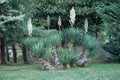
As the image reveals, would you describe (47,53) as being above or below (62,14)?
below

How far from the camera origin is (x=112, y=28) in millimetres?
16953

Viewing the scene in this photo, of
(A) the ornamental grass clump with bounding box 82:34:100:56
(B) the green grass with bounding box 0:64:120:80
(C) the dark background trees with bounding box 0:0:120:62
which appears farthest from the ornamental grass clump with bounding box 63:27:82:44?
(C) the dark background trees with bounding box 0:0:120:62

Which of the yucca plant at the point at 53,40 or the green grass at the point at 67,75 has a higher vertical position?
the yucca plant at the point at 53,40

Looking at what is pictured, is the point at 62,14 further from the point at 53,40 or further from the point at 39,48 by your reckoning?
the point at 39,48

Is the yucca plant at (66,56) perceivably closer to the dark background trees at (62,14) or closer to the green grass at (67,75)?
the green grass at (67,75)

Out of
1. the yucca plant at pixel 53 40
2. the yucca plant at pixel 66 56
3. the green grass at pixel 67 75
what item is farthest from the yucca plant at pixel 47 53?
the green grass at pixel 67 75

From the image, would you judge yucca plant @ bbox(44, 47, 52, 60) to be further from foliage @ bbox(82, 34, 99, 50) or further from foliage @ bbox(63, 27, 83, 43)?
foliage @ bbox(82, 34, 99, 50)

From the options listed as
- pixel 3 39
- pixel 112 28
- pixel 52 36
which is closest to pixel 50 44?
pixel 52 36

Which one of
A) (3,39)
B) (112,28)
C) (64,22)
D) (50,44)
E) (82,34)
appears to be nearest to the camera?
(50,44)

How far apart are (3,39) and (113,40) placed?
6823 mm

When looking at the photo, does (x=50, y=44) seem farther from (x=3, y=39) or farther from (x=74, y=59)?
(x=3, y=39)

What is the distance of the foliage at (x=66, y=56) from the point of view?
13586mm

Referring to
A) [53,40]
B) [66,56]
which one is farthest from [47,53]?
[66,56]

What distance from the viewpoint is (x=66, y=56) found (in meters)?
13.6
